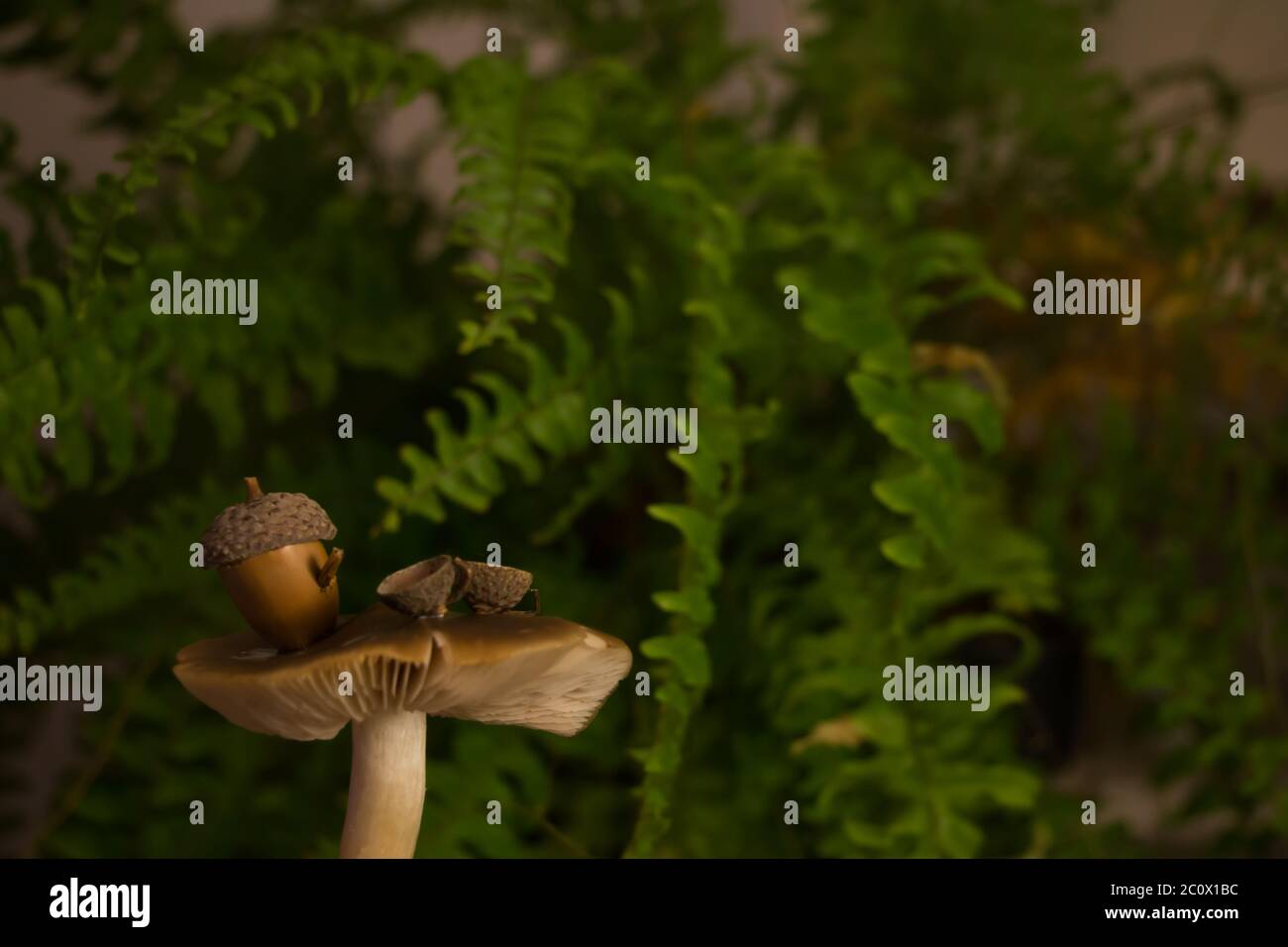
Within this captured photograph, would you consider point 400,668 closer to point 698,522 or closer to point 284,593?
point 284,593

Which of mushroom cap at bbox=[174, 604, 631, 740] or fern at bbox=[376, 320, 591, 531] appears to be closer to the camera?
mushroom cap at bbox=[174, 604, 631, 740]

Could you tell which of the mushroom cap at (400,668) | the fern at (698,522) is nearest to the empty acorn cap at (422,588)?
the mushroom cap at (400,668)

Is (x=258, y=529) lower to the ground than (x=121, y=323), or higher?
lower

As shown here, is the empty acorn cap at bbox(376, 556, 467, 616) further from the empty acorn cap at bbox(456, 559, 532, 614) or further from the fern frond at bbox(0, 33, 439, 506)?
the fern frond at bbox(0, 33, 439, 506)

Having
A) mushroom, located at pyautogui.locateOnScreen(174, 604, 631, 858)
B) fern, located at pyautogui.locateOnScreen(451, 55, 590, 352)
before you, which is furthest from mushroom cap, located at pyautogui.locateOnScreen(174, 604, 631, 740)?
fern, located at pyautogui.locateOnScreen(451, 55, 590, 352)

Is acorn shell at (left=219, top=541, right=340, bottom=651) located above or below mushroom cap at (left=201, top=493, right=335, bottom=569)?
below

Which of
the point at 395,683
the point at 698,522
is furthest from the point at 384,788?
the point at 698,522
